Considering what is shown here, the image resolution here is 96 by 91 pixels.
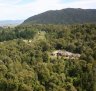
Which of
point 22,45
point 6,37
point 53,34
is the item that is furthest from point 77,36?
point 6,37

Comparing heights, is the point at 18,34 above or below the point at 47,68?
above

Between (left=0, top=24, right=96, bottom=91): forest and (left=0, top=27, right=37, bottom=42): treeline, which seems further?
(left=0, top=27, right=37, bottom=42): treeline

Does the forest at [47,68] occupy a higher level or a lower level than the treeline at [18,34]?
lower

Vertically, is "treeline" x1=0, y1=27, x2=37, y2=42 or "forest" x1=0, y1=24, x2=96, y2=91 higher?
"treeline" x1=0, y1=27, x2=37, y2=42

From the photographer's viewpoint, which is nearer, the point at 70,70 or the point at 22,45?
the point at 70,70

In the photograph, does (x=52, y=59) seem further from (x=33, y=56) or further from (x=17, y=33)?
(x=17, y=33)

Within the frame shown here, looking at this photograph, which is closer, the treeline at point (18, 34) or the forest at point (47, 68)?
the forest at point (47, 68)

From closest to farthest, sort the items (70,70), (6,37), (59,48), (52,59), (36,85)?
(36,85)
(70,70)
(52,59)
(59,48)
(6,37)

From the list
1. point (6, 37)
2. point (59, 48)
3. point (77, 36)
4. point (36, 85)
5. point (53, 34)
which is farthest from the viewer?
point (6, 37)

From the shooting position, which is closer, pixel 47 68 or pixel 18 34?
pixel 47 68

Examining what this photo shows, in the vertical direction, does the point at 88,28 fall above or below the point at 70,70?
above
